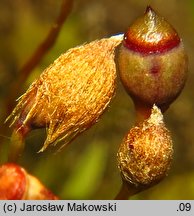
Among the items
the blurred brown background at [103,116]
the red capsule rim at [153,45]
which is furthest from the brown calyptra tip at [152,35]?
the blurred brown background at [103,116]

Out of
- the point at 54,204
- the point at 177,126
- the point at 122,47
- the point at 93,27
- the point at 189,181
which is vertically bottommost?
the point at 177,126

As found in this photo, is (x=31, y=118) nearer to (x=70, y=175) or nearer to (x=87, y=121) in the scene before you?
(x=87, y=121)

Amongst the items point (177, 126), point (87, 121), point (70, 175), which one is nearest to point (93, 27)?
point (177, 126)

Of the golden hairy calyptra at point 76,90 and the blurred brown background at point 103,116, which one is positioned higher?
the golden hairy calyptra at point 76,90

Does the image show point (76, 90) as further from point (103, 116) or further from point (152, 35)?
point (103, 116)

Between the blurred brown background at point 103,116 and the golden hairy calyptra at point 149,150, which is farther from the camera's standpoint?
the blurred brown background at point 103,116

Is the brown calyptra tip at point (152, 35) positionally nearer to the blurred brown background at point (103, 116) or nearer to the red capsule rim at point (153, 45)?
the red capsule rim at point (153, 45)
